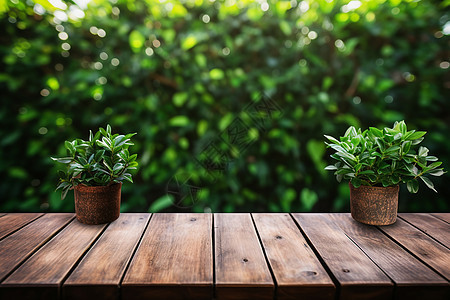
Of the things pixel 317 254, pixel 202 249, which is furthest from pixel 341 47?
pixel 202 249

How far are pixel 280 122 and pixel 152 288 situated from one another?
1259 mm

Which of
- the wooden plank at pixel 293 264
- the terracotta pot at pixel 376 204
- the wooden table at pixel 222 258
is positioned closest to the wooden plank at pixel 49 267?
the wooden table at pixel 222 258

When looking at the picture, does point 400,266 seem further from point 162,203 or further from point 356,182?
point 162,203

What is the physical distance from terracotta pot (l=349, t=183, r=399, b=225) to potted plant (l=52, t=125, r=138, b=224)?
35.9 inches

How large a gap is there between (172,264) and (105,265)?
19 cm

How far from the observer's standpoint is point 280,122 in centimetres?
181

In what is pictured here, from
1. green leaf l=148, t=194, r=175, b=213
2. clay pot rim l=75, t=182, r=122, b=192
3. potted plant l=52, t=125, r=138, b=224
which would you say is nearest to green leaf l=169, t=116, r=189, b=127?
green leaf l=148, t=194, r=175, b=213

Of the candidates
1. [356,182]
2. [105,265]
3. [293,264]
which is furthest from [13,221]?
[356,182]

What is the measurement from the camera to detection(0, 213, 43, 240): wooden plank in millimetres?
1128

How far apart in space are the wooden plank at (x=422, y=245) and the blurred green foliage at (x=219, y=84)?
651 millimetres

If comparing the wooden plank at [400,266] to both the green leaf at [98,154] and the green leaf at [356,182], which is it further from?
the green leaf at [98,154]

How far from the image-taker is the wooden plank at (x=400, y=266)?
0.79 meters

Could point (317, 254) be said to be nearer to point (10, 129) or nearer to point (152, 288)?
point (152, 288)

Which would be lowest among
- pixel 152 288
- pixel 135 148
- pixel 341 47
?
pixel 152 288
